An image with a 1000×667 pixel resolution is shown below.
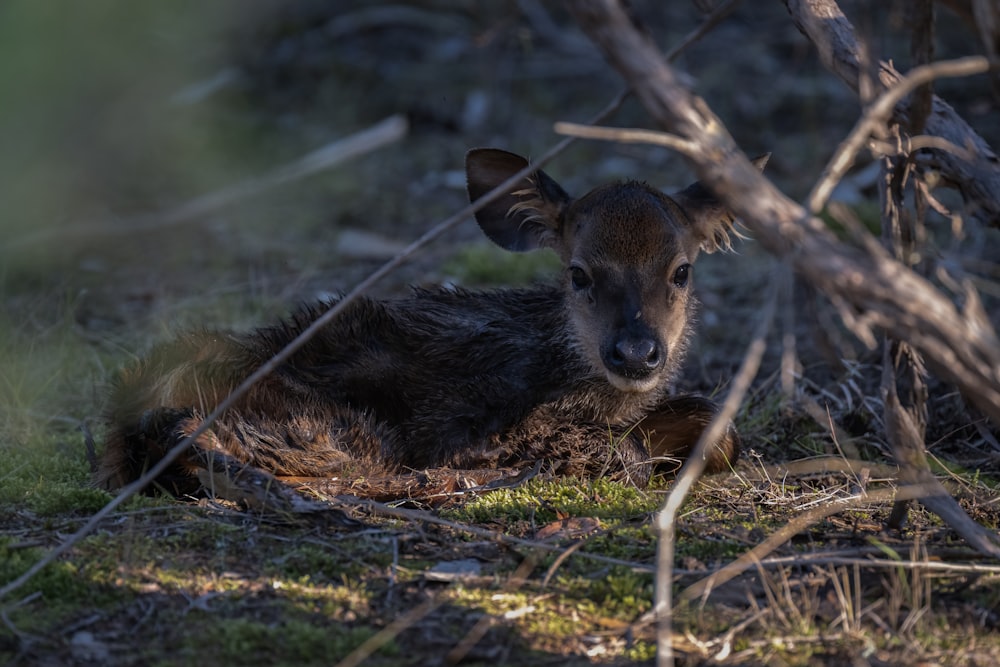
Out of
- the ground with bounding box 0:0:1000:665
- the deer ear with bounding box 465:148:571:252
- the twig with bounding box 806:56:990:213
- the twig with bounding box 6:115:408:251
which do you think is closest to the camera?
the twig with bounding box 806:56:990:213

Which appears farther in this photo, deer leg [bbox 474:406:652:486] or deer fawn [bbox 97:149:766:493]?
deer leg [bbox 474:406:652:486]

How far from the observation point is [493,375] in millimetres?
5688

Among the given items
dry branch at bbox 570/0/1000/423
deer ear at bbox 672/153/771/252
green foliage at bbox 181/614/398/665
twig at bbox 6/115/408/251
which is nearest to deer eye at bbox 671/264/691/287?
deer ear at bbox 672/153/771/252

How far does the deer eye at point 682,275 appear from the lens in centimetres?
573

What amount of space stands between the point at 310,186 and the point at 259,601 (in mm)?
8032

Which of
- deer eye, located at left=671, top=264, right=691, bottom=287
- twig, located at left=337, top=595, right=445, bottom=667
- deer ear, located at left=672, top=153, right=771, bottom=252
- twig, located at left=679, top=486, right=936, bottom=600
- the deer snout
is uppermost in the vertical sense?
deer ear, located at left=672, top=153, right=771, bottom=252

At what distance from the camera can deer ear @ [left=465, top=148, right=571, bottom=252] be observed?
233 inches

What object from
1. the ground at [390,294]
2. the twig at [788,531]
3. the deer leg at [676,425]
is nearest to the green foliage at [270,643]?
the ground at [390,294]

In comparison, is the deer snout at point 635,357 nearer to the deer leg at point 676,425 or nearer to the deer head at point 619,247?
the deer head at point 619,247

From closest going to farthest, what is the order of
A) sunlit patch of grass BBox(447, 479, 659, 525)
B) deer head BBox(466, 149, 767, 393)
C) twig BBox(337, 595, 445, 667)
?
twig BBox(337, 595, 445, 667), sunlit patch of grass BBox(447, 479, 659, 525), deer head BBox(466, 149, 767, 393)

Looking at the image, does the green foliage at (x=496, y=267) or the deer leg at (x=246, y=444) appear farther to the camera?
the green foliage at (x=496, y=267)

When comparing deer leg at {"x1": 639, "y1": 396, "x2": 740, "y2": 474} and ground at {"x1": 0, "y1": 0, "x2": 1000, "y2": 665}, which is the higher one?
ground at {"x1": 0, "y1": 0, "x2": 1000, "y2": 665}

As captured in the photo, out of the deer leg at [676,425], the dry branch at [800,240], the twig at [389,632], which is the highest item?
the dry branch at [800,240]

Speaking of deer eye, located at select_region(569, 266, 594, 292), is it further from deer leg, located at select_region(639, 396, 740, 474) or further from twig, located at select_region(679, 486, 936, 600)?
twig, located at select_region(679, 486, 936, 600)
